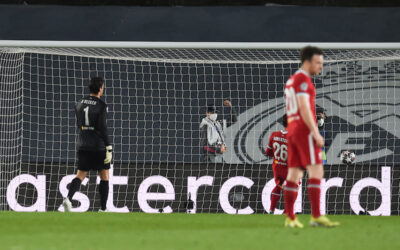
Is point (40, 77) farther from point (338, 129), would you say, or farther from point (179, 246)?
point (179, 246)

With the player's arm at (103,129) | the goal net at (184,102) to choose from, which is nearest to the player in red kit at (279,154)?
the player's arm at (103,129)

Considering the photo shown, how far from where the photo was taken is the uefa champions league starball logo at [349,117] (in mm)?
14570

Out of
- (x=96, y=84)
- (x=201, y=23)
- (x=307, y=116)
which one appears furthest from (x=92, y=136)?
(x=201, y=23)

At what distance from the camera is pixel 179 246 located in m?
5.87

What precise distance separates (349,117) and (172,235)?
28.7ft

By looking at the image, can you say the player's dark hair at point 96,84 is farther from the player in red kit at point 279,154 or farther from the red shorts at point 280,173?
the red shorts at point 280,173

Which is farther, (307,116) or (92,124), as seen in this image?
(92,124)

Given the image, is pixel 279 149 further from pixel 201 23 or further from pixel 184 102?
pixel 201 23

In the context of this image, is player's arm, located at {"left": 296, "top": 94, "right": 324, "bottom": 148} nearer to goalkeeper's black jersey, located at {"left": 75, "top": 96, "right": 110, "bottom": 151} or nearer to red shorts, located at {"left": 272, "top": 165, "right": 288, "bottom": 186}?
red shorts, located at {"left": 272, "top": 165, "right": 288, "bottom": 186}

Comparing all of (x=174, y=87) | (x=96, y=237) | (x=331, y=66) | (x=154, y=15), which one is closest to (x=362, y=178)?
(x=331, y=66)

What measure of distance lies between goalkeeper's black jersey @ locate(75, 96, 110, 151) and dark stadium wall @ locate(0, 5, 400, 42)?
5432 millimetres

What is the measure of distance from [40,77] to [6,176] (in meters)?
2.52

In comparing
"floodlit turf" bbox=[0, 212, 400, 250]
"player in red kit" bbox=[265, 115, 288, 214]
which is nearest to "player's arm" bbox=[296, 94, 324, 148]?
"floodlit turf" bbox=[0, 212, 400, 250]

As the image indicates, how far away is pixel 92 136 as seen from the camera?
32.8 feet
